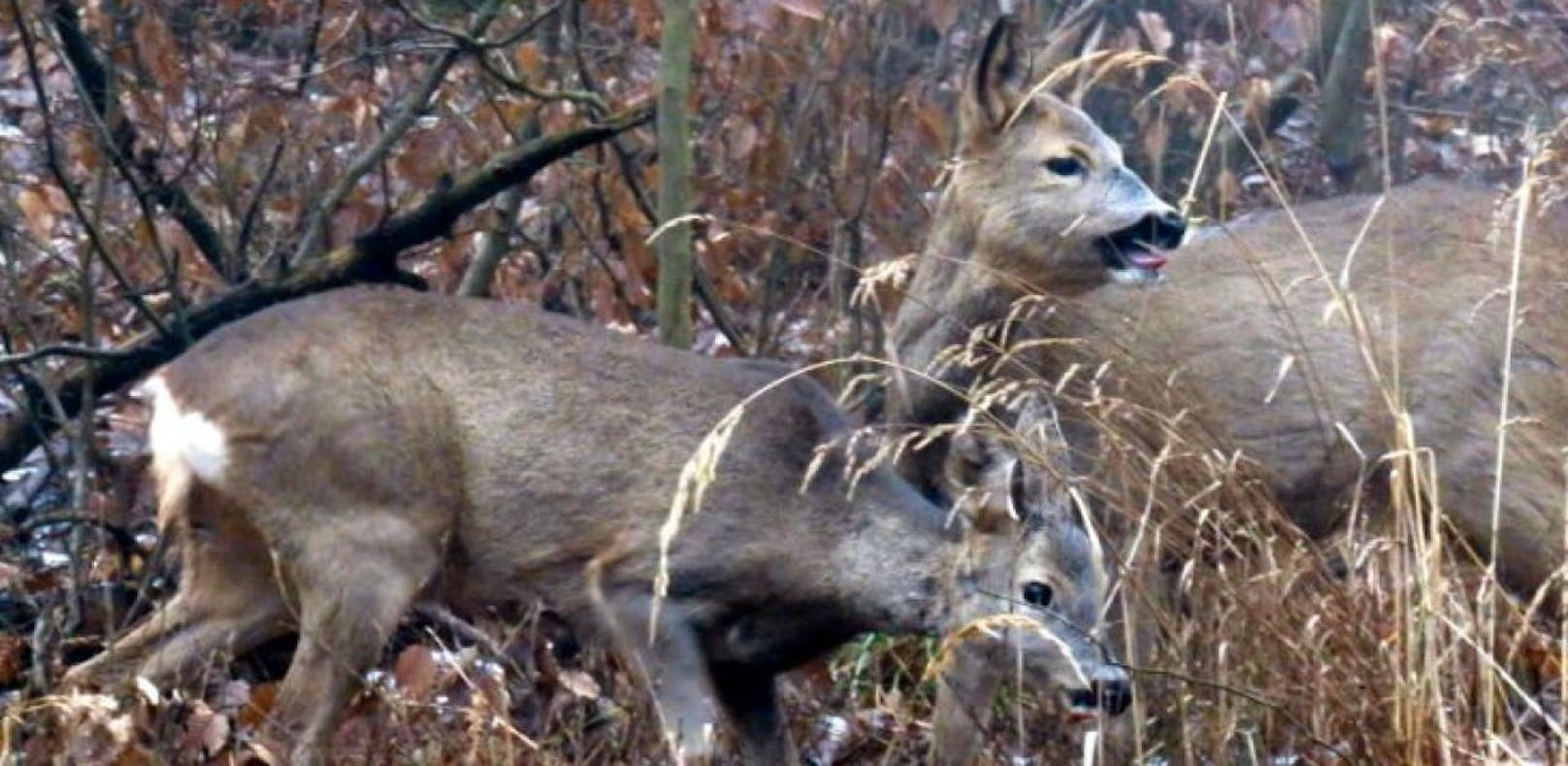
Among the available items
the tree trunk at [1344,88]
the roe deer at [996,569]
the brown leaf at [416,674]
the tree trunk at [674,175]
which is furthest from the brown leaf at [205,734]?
the tree trunk at [1344,88]

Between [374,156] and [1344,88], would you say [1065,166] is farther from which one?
[1344,88]

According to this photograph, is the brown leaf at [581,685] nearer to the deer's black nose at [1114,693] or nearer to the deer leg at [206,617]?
the deer leg at [206,617]

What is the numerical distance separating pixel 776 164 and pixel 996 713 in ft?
7.11

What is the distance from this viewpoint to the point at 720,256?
9.17 m

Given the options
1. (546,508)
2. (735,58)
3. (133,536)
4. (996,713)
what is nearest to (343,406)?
(546,508)

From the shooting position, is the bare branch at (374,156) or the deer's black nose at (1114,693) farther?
the bare branch at (374,156)

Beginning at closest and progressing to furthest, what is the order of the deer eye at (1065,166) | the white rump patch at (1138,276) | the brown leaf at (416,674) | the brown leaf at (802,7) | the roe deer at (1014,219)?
the brown leaf at (416,674), the brown leaf at (802,7), the white rump patch at (1138,276), the roe deer at (1014,219), the deer eye at (1065,166)

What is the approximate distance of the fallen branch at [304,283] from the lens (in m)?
8.35

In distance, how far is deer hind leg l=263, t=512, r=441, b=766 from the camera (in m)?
7.10

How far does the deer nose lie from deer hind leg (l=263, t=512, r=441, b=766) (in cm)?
226

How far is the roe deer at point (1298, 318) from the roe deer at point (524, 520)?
58 cm

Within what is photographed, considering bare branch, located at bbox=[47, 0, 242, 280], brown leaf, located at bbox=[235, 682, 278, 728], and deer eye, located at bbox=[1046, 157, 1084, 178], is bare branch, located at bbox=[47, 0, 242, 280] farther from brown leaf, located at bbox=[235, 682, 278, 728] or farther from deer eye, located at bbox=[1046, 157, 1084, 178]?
deer eye, located at bbox=[1046, 157, 1084, 178]

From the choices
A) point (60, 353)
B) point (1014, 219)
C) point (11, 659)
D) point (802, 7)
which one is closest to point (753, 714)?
point (1014, 219)

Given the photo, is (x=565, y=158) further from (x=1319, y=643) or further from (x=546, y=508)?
(x=1319, y=643)
